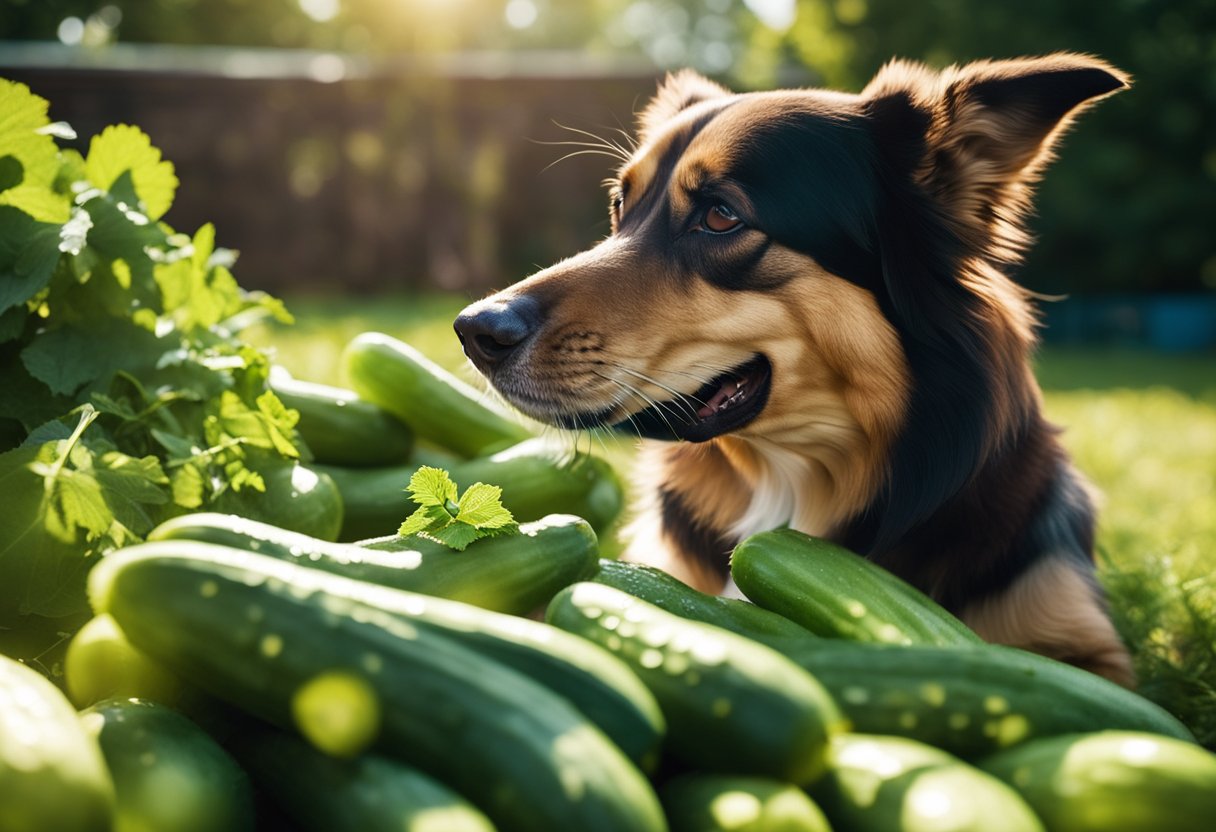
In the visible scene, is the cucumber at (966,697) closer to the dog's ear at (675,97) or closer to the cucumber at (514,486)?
the cucumber at (514,486)

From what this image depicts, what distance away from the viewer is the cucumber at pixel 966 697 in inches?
59.4

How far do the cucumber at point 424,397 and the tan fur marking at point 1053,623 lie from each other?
133 cm

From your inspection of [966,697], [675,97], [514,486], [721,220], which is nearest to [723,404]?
[721,220]

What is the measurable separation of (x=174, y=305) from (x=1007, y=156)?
207 cm

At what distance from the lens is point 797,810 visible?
49.2 inches

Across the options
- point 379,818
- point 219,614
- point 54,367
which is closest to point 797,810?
point 379,818

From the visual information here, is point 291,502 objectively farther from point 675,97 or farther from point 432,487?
point 675,97

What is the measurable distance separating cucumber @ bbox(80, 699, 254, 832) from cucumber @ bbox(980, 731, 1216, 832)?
3.37 feet

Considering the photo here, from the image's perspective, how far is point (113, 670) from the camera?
5.24 feet

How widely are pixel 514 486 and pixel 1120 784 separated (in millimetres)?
1735

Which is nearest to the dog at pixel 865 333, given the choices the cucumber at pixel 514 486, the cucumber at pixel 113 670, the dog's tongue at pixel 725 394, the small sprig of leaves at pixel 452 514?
the dog's tongue at pixel 725 394

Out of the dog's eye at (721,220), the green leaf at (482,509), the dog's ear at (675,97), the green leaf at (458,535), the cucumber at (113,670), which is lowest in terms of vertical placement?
the cucumber at (113,670)

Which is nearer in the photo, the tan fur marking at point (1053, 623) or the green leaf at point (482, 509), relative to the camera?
the green leaf at point (482, 509)

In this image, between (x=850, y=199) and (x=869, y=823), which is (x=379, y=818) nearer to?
(x=869, y=823)
